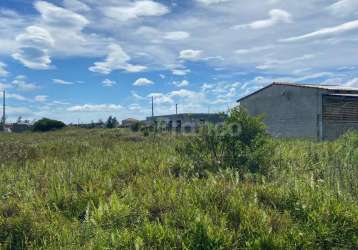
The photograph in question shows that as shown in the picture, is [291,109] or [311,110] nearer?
[311,110]

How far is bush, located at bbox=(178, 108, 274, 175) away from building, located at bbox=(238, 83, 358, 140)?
13949 millimetres

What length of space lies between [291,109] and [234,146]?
55.2 feet

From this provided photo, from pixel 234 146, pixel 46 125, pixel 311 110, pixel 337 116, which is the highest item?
pixel 311 110

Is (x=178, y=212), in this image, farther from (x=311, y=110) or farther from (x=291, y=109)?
(x=291, y=109)

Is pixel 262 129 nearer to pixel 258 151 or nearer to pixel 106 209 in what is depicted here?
pixel 258 151

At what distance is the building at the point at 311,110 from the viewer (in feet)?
69.7

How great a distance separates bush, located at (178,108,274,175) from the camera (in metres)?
7.35

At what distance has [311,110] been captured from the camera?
858 inches

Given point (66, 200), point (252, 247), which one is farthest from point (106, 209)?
point (252, 247)

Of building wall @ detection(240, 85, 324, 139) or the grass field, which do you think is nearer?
the grass field

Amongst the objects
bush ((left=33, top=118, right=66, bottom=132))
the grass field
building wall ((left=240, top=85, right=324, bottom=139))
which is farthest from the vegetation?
bush ((left=33, top=118, right=66, bottom=132))

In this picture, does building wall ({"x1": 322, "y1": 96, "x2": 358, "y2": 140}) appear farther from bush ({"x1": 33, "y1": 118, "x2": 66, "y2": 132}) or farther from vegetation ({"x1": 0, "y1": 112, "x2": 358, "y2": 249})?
bush ({"x1": 33, "y1": 118, "x2": 66, "y2": 132})

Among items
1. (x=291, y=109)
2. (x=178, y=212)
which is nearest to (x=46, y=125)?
(x=291, y=109)

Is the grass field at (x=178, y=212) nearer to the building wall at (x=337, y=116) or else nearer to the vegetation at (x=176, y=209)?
the vegetation at (x=176, y=209)
